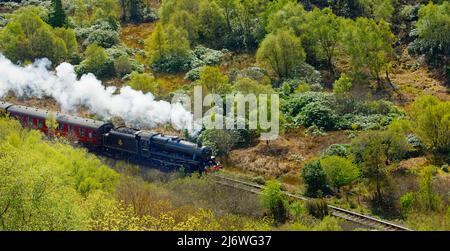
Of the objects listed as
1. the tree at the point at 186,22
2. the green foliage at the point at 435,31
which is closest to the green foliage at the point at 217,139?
the tree at the point at 186,22

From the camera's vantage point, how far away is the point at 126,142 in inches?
1860

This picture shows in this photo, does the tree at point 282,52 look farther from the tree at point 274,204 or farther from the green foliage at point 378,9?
the tree at point 274,204

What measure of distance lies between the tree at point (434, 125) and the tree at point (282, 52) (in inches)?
768

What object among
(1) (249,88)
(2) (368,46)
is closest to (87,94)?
(1) (249,88)

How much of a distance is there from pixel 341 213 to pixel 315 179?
13.0 ft

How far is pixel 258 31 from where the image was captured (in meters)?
74.9

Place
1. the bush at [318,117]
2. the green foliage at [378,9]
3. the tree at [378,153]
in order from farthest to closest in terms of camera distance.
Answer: the green foliage at [378,9] < the bush at [318,117] < the tree at [378,153]

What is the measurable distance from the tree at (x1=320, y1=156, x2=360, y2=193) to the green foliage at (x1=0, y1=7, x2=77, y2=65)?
40992mm

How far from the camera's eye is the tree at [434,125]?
147 feet

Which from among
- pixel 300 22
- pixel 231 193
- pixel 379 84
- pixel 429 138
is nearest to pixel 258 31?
pixel 300 22

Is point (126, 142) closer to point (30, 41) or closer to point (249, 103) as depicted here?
point (249, 103)

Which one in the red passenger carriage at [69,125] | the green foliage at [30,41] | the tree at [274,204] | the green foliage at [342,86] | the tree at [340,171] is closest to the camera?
the tree at [274,204]
